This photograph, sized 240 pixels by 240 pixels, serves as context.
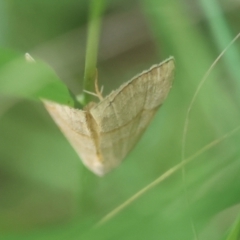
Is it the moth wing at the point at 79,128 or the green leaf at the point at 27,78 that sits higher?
the green leaf at the point at 27,78

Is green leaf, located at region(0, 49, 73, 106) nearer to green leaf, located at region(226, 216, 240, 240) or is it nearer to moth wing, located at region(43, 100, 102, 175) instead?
moth wing, located at region(43, 100, 102, 175)

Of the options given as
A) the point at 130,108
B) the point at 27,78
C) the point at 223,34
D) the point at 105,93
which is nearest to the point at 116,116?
the point at 130,108

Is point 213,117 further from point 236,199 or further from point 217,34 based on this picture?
point 236,199

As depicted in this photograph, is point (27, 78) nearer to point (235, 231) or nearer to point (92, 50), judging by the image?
point (92, 50)

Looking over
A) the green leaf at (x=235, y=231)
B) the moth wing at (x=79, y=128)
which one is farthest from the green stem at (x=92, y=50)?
the green leaf at (x=235, y=231)

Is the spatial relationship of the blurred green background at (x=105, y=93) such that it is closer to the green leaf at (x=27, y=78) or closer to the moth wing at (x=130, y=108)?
the moth wing at (x=130, y=108)
